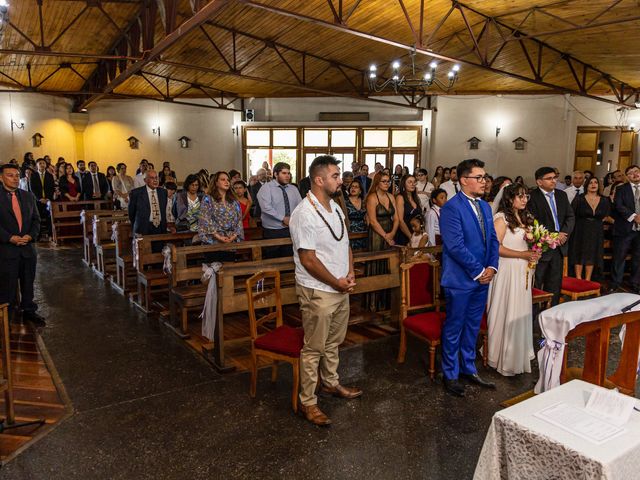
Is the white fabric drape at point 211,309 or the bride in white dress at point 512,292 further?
the white fabric drape at point 211,309

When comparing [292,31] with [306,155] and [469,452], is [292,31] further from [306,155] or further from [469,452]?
[469,452]

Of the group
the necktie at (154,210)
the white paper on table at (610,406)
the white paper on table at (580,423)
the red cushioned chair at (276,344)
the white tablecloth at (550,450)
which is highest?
the necktie at (154,210)

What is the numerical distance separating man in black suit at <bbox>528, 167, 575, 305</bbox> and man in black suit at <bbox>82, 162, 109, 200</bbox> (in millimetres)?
9132

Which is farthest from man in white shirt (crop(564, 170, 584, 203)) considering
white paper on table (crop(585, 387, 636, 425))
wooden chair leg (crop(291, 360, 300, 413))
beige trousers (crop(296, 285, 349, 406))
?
white paper on table (crop(585, 387, 636, 425))

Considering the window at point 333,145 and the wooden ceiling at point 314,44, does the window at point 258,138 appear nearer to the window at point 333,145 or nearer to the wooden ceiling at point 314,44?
the window at point 333,145

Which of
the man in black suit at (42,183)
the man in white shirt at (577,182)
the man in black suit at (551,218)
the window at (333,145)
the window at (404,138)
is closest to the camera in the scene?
the man in black suit at (551,218)

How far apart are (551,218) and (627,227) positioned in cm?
272

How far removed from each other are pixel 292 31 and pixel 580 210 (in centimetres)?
627

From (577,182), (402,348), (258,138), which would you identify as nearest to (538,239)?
(402,348)

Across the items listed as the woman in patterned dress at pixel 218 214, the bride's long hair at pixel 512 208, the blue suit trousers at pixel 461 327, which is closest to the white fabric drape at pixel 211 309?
the woman in patterned dress at pixel 218 214

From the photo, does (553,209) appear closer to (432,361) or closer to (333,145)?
(432,361)

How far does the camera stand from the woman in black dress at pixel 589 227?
22.1ft

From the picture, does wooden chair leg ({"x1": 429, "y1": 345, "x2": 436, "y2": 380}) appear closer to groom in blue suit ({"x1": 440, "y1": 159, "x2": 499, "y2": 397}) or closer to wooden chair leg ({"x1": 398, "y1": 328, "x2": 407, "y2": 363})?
groom in blue suit ({"x1": 440, "y1": 159, "x2": 499, "y2": 397})

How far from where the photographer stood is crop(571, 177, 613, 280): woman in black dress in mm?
6727
